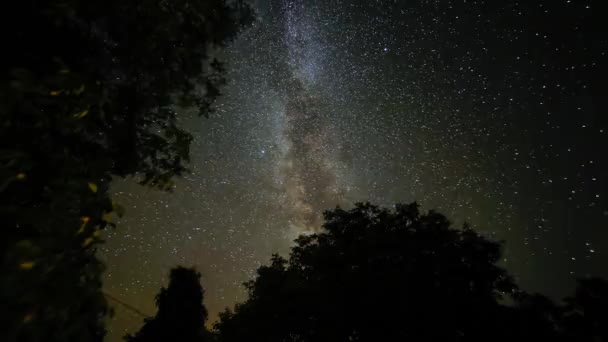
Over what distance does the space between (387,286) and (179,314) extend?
22.5ft

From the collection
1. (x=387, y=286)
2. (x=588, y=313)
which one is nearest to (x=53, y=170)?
(x=387, y=286)

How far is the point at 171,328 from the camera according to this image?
11.6 meters

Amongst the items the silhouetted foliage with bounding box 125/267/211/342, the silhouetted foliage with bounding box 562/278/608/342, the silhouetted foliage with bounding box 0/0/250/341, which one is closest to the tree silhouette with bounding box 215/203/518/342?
the silhouetted foliage with bounding box 562/278/608/342

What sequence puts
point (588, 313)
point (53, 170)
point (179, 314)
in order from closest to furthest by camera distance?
point (53, 170), point (588, 313), point (179, 314)

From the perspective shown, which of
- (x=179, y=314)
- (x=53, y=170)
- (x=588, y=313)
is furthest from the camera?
(x=179, y=314)

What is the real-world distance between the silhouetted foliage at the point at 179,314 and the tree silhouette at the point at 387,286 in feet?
9.55

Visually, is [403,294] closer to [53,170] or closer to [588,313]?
[588,313]

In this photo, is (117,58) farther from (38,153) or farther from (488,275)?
(488,275)

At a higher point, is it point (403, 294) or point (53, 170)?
point (403, 294)

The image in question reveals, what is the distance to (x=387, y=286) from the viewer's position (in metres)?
11.3

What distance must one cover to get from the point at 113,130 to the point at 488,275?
11321 mm

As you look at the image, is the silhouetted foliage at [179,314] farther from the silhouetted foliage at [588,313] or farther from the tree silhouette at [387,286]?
the silhouetted foliage at [588,313]

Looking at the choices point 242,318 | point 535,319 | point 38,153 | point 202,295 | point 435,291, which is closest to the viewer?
point 38,153

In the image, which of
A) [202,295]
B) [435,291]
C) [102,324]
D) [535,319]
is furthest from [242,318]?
[102,324]
